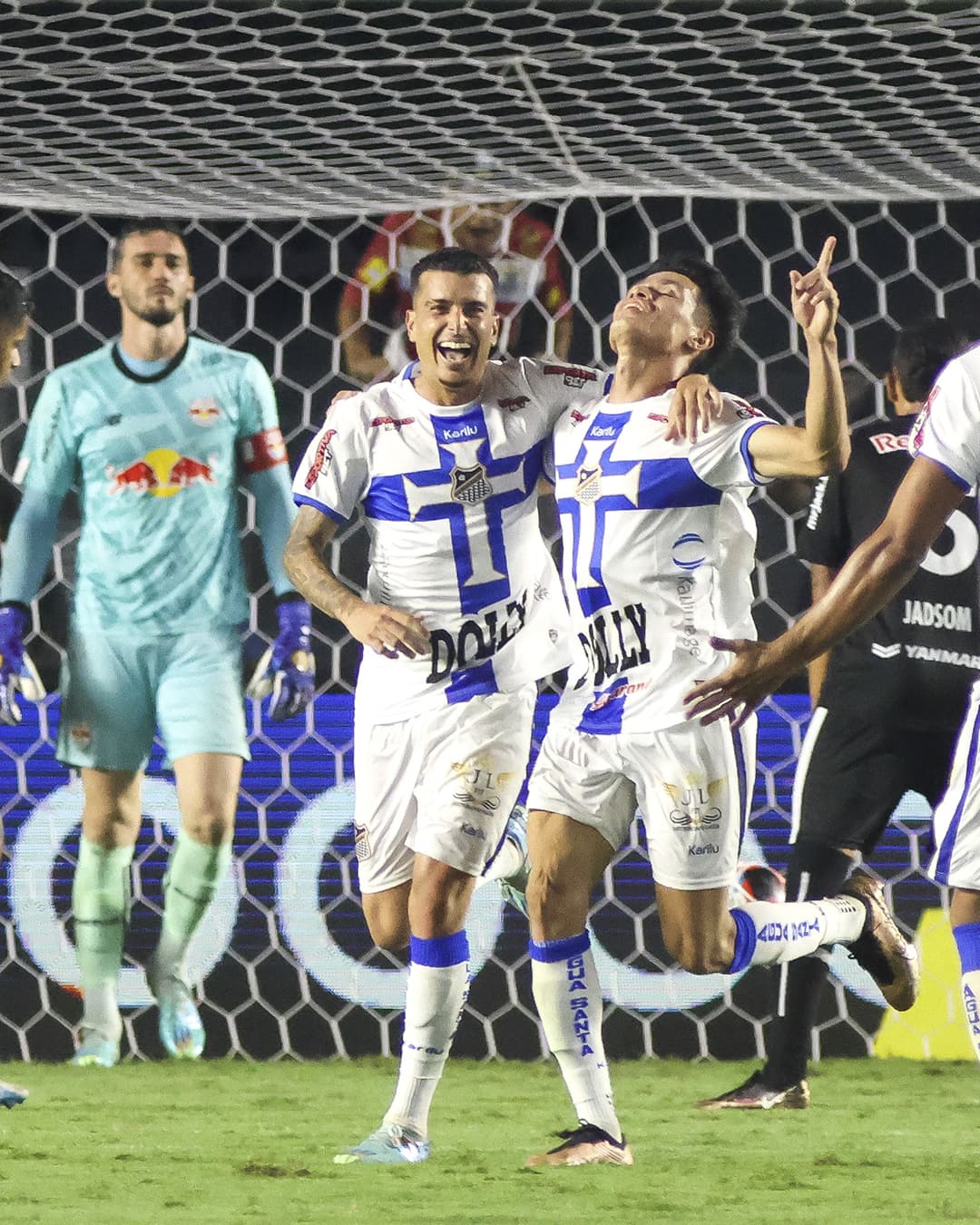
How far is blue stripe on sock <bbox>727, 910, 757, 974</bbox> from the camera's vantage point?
11.4 feet

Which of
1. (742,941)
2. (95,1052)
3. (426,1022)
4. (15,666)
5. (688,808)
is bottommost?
(95,1052)

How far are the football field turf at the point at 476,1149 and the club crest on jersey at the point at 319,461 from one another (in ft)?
4.35

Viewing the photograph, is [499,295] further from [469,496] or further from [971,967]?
[971,967]

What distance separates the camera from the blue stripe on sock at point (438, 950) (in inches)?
134

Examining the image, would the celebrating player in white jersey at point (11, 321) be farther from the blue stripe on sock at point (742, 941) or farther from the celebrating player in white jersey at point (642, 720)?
the blue stripe on sock at point (742, 941)

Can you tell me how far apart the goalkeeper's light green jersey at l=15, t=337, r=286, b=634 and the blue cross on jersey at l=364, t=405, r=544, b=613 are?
4.01 feet

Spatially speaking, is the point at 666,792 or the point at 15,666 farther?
the point at 15,666

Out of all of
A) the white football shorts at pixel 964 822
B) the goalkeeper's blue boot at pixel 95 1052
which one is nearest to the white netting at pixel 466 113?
the white football shorts at pixel 964 822

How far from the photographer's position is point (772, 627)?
475 cm

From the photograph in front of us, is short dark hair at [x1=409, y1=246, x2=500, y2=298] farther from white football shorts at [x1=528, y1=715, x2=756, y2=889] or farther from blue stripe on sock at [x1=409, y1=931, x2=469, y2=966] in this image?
blue stripe on sock at [x1=409, y1=931, x2=469, y2=966]

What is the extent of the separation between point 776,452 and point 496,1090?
1.88m

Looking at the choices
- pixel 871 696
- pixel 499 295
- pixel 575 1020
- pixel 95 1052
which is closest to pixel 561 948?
pixel 575 1020

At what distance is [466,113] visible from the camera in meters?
4.44

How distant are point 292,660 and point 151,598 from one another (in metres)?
0.41
